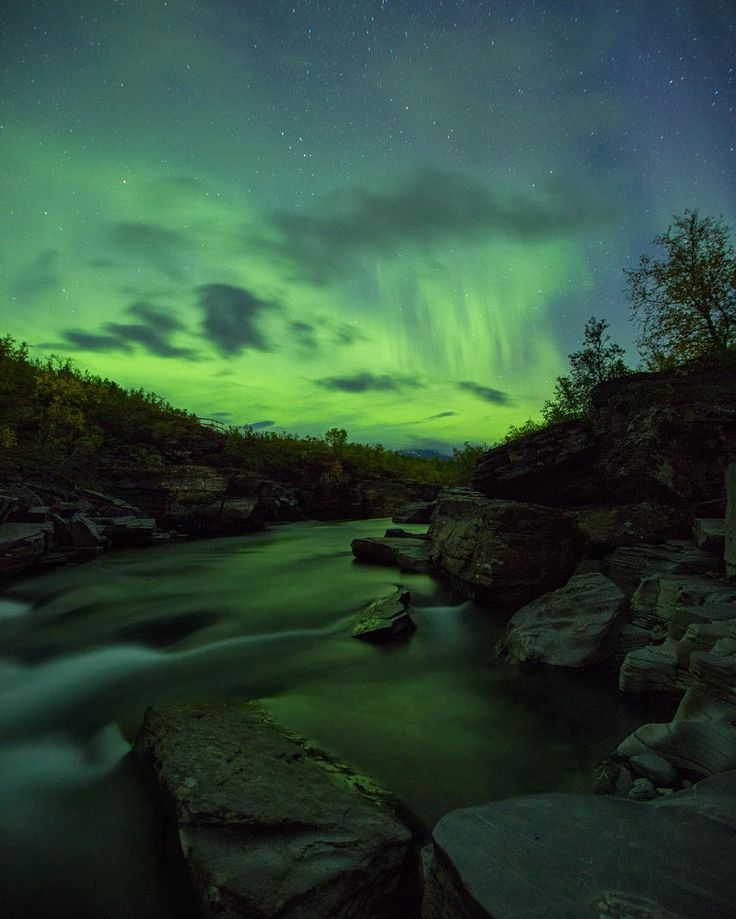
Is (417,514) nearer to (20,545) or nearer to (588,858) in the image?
(20,545)

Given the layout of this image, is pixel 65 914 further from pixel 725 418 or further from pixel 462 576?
pixel 725 418

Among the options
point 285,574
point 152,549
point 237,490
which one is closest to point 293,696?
point 285,574

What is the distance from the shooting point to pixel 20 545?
11.5 metres

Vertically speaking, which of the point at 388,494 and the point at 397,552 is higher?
the point at 388,494

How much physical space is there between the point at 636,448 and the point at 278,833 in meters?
8.82

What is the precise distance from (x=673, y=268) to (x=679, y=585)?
32.6 ft

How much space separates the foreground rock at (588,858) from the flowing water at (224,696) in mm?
1313

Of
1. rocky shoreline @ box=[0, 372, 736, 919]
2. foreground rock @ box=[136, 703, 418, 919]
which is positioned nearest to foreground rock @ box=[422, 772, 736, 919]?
rocky shoreline @ box=[0, 372, 736, 919]

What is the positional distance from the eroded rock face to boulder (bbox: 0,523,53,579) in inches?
494

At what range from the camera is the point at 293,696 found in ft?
19.0

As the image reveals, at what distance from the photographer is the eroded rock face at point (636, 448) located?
8.14 metres

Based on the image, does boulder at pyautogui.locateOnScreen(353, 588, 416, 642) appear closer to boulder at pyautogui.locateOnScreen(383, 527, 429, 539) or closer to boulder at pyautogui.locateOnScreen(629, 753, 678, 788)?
boulder at pyautogui.locateOnScreen(629, 753, 678, 788)

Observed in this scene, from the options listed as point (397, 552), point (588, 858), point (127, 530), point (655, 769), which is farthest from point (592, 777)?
point (127, 530)

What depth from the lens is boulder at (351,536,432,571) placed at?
12.8m
